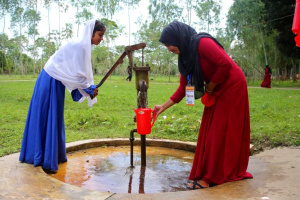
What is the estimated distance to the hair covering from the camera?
246 centimetres

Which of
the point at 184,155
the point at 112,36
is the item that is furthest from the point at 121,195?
the point at 112,36

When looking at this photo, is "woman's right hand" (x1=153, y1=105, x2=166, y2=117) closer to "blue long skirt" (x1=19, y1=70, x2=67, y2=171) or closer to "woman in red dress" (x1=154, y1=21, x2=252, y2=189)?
"woman in red dress" (x1=154, y1=21, x2=252, y2=189)

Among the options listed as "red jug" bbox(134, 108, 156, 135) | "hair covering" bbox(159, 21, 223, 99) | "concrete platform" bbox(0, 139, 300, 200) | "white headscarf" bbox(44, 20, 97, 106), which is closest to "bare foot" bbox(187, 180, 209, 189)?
"concrete platform" bbox(0, 139, 300, 200)

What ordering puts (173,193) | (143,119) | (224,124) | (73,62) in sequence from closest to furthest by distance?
(173,193)
(224,124)
(143,119)
(73,62)

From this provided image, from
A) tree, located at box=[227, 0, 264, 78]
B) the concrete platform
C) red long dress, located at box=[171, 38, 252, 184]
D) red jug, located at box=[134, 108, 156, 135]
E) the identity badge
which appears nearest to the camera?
the concrete platform

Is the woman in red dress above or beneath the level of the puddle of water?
above

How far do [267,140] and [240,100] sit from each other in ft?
6.71

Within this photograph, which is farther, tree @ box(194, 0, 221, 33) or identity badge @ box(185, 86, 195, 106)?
tree @ box(194, 0, 221, 33)

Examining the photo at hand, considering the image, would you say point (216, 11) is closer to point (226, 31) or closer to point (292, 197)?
point (226, 31)

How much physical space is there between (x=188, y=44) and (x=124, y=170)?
1411 mm

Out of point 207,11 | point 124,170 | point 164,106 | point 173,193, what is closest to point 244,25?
point 207,11

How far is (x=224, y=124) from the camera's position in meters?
2.46

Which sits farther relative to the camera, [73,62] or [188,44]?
[73,62]

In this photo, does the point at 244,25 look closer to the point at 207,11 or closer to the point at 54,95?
the point at 207,11
